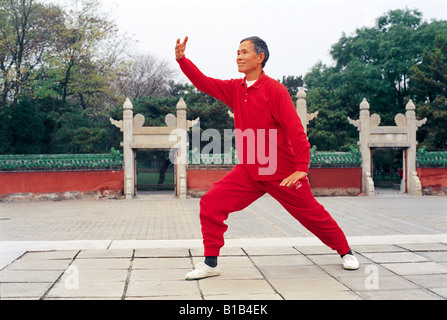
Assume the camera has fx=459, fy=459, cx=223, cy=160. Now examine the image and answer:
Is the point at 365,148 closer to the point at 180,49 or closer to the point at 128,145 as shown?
the point at 128,145

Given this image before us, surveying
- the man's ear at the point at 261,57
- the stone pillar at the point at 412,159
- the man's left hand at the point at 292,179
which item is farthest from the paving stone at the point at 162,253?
the stone pillar at the point at 412,159

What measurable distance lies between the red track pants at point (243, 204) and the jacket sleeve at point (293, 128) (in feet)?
0.82

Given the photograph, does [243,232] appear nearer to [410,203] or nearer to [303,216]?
[303,216]

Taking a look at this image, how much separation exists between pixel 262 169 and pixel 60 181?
464 inches

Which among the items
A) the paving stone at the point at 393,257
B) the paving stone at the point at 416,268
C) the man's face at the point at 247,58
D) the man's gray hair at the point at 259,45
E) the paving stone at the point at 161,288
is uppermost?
the man's gray hair at the point at 259,45

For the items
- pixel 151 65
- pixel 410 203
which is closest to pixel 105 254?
pixel 410 203

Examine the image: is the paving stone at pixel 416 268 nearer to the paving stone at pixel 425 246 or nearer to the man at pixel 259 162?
the man at pixel 259 162

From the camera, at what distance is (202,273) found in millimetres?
3936

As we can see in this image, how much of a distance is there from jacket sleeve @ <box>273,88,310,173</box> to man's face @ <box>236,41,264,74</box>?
40cm

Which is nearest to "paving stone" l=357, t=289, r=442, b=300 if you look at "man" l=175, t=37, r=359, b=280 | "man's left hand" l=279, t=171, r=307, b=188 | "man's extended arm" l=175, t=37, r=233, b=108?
"man" l=175, t=37, r=359, b=280

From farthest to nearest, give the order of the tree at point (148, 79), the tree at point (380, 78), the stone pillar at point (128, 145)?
1. the tree at point (148, 79)
2. the tree at point (380, 78)
3. the stone pillar at point (128, 145)

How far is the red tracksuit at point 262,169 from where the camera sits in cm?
401
